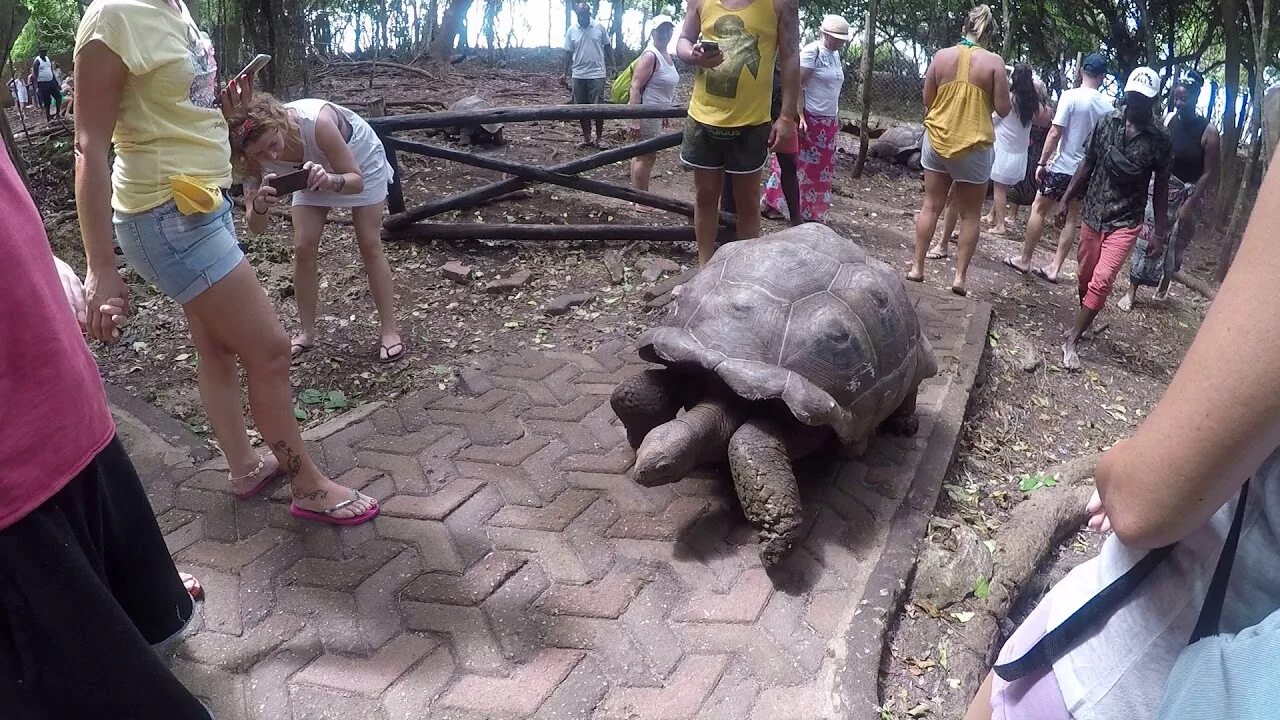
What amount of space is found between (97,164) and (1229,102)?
12.1 metres

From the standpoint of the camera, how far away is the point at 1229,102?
Result: 9953 mm

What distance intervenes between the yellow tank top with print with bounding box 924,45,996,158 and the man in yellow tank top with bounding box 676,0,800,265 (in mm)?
1331

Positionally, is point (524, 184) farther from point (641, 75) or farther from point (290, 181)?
point (290, 181)

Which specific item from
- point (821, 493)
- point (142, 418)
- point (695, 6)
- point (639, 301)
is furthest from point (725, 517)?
point (695, 6)

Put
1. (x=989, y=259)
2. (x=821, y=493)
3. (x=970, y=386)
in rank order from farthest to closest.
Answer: (x=989, y=259), (x=970, y=386), (x=821, y=493)

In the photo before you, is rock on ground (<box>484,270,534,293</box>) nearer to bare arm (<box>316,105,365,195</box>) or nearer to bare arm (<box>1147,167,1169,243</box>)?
bare arm (<box>316,105,365,195</box>)

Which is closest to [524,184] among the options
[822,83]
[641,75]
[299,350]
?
[641,75]

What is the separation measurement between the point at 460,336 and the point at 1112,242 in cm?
414

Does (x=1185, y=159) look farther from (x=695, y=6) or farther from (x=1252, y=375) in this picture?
(x=1252, y=375)

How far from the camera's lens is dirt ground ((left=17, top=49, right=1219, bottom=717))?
4062 millimetres

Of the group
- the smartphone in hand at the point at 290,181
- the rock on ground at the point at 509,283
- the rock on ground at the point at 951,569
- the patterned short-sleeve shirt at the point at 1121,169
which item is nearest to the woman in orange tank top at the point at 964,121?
the patterned short-sleeve shirt at the point at 1121,169

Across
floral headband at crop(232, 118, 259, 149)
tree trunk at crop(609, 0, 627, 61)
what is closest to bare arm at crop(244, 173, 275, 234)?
floral headband at crop(232, 118, 259, 149)

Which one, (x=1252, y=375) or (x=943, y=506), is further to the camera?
(x=943, y=506)

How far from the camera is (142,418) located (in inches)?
144
